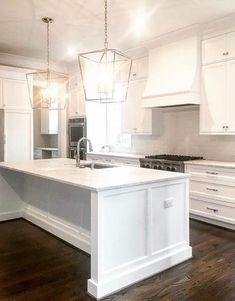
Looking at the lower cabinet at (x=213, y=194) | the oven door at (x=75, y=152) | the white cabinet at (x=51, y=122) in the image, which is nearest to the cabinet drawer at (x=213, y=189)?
the lower cabinet at (x=213, y=194)

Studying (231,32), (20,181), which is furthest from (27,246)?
(231,32)

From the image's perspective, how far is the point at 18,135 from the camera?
18.6ft

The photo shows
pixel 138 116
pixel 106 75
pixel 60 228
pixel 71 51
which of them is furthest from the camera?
pixel 71 51

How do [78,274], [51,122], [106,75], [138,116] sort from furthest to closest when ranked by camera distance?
[51,122]
[138,116]
[106,75]
[78,274]

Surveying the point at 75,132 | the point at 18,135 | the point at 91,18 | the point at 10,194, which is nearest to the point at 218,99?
the point at 91,18

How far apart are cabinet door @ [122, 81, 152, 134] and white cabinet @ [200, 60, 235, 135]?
1.16 meters

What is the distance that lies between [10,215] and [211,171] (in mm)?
2866

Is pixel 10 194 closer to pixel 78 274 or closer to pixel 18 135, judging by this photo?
pixel 18 135

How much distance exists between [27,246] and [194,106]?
3.15 meters

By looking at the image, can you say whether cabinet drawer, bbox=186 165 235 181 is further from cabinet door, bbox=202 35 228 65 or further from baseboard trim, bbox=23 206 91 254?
baseboard trim, bbox=23 206 91 254

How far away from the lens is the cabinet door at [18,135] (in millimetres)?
5556

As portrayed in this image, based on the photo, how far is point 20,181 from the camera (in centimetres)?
422

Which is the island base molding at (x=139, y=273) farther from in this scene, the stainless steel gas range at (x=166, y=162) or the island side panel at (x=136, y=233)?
the stainless steel gas range at (x=166, y=162)

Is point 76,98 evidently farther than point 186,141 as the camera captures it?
Yes
